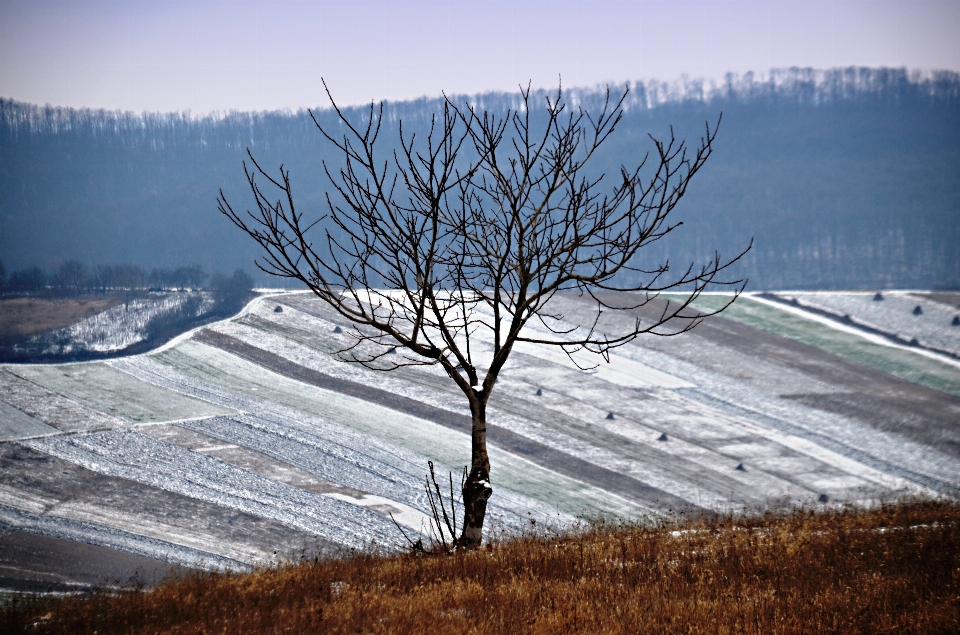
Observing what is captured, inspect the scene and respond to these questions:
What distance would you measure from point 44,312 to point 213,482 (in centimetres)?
3773

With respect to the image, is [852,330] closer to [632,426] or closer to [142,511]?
[632,426]

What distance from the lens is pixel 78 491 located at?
24.1m

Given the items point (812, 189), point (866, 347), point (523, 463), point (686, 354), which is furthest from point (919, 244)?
point (523, 463)

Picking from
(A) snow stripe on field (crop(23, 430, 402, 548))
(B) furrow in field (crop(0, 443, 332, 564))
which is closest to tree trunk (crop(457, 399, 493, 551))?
(B) furrow in field (crop(0, 443, 332, 564))

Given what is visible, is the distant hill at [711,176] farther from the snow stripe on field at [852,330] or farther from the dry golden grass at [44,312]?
the snow stripe on field at [852,330]

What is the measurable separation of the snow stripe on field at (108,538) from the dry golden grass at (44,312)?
3088 centimetres

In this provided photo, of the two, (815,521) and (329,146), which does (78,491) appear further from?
(329,146)

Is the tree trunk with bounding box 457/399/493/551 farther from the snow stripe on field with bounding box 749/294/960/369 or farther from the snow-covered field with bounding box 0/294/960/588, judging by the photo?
the snow stripe on field with bounding box 749/294/960/369

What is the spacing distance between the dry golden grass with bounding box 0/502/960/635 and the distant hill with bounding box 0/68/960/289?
10367 centimetres

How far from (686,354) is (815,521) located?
35.7 metres

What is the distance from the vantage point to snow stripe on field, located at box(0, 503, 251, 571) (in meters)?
19.9

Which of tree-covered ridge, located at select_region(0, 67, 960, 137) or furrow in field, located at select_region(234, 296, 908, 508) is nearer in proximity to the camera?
furrow in field, located at select_region(234, 296, 908, 508)

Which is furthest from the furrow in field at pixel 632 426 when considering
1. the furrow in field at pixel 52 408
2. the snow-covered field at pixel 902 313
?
the snow-covered field at pixel 902 313

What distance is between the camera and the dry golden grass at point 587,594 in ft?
21.1
